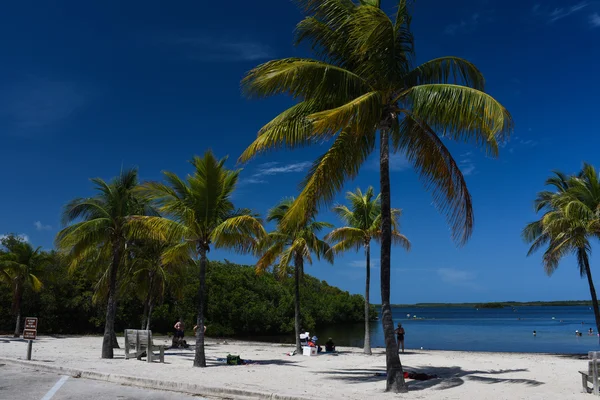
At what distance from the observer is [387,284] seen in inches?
429

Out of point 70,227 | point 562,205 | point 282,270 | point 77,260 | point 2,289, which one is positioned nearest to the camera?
point 70,227

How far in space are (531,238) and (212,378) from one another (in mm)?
20423

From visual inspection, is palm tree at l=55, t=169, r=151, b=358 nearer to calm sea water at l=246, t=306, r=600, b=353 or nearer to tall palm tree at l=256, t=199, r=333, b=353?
tall palm tree at l=256, t=199, r=333, b=353

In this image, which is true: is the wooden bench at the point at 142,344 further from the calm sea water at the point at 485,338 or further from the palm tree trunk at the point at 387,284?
the calm sea water at the point at 485,338

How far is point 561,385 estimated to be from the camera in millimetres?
11445

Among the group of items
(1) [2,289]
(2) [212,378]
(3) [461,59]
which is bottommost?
(2) [212,378]

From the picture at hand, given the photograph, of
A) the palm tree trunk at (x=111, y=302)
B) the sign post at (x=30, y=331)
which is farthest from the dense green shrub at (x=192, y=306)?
the sign post at (x=30, y=331)

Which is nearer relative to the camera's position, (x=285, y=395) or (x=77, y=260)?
(x=285, y=395)

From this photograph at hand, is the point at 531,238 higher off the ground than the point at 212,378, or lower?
higher

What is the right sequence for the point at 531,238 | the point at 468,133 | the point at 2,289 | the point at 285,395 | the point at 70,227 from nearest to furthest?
1. the point at 285,395
2. the point at 468,133
3. the point at 70,227
4. the point at 531,238
5. the point at 2,289

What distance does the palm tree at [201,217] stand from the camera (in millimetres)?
16359

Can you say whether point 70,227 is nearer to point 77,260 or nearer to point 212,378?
point 77,260

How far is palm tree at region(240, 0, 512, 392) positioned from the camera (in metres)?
10.5

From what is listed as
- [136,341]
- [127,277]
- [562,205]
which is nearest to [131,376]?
[136,341]
